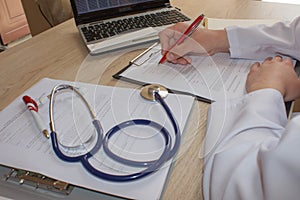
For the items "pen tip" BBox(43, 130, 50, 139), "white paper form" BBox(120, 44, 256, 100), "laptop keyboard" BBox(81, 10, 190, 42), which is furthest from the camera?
"laptop keyboard" BBox(81, 10, 190, 42)

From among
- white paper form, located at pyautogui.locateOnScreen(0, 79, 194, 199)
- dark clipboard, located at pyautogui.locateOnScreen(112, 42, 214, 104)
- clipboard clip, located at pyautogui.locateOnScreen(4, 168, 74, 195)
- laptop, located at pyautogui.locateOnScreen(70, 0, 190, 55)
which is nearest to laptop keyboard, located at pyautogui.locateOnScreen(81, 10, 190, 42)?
laptop, located at pyautogui.locateOnScreen(70, 0, 190, 55)

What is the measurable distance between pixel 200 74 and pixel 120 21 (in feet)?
1.14

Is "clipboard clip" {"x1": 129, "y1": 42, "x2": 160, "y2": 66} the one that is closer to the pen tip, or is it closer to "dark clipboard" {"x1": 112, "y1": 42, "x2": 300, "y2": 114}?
"dark clipboard" {"x1": 112, "y1": 42, "x2": 300, "y2": 114}

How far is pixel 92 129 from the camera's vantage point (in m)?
0.53

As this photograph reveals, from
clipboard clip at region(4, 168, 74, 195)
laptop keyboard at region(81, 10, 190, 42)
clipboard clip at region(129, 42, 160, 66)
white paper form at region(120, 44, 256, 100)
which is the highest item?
laptop keyboard at region(81, 10, 190, 42)

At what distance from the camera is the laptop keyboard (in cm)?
87

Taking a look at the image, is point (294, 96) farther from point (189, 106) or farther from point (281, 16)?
point (281, 16)

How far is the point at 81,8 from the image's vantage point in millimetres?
912

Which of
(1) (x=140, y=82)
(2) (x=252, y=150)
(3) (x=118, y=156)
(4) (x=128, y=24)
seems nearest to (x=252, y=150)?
(2) (x=252, y=150)

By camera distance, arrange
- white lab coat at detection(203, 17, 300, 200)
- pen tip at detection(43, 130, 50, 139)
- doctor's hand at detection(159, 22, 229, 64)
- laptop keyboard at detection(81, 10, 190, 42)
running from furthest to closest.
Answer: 1. laptop keyboard at detection(81, 10, 190, 42)
2. doctor's hand at detection(159, 22, 229, 64)
3. pen tip at detection(43, 130, 50, 139)
4. white lab coat at detection(203, 17, 300, 200)

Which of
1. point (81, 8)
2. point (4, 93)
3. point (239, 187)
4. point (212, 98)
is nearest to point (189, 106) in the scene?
point (212, 98)

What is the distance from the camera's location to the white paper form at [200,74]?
0.64m

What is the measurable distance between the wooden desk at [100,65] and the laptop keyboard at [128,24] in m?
0.05

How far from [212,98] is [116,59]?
0.29 m
